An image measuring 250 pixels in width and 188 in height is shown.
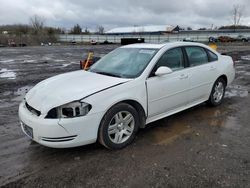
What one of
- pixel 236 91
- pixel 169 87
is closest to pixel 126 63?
pixel 169 87

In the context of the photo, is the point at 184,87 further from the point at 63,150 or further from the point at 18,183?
the point at 18,183

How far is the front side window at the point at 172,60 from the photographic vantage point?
4.59m

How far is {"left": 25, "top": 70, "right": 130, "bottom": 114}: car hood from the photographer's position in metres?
3.50

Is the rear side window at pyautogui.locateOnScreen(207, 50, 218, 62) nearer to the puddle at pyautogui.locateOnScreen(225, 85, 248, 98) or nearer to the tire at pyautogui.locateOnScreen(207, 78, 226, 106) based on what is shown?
the tire at pyautogui.locateOnScreen(207, 78, 226, 106)

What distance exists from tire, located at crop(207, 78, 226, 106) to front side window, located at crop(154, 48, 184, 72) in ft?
4.59

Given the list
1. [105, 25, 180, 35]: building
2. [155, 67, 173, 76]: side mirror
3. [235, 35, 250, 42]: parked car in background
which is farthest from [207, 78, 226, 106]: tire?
[105, 25, 180, 35]: building

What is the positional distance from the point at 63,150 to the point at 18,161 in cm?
65

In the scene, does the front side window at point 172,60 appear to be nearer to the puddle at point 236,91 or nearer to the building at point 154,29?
the puddle at point 236,91

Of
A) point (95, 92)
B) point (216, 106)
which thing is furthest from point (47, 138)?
point (216, 106)

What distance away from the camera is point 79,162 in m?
3.58

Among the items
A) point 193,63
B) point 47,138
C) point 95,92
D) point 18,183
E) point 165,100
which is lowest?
point 18,183

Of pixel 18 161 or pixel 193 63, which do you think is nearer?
pixel 18 161

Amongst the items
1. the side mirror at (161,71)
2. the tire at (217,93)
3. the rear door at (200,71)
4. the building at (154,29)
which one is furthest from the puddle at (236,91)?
the building at (154,29)

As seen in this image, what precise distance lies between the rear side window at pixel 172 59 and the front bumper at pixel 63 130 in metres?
1.65
